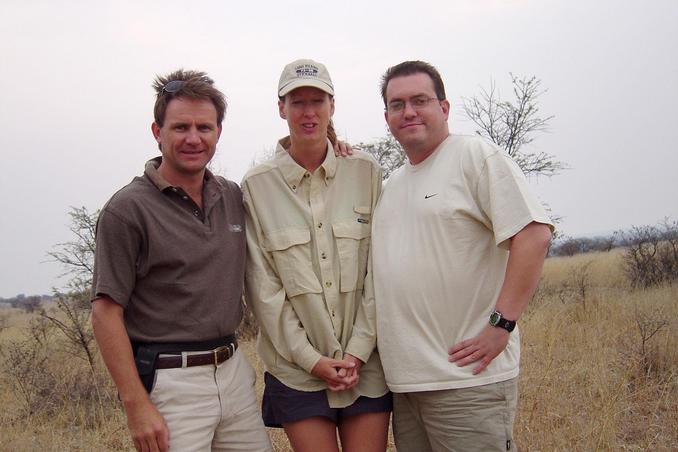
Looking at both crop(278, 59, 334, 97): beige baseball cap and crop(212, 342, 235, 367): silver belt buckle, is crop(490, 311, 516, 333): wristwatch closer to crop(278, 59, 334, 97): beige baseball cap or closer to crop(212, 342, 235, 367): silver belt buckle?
crop(212, 342, 235, 367): silver belt buckle

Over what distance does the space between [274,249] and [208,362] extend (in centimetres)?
67

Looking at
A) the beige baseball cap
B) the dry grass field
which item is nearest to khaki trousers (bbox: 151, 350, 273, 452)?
the beige baseball cap

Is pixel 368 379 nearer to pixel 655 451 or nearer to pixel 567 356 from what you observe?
pixel 655 451

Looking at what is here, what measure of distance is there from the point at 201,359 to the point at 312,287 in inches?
25.9

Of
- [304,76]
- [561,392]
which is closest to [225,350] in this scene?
[304,76]

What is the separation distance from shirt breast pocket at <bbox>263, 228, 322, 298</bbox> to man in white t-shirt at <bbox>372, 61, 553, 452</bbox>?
1.16 feet

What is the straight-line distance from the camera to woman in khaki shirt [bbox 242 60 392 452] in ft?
9.96

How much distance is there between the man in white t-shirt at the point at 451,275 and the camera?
266cm

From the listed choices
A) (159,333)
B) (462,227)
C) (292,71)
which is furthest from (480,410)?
(292,71)

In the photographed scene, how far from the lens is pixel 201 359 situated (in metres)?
2.80

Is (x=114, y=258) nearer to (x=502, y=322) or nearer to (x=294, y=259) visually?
(x=294, y=259)

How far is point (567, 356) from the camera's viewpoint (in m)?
6.41

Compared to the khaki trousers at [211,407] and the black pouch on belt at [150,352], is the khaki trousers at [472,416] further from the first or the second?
the black pouch on belt at [150,352]

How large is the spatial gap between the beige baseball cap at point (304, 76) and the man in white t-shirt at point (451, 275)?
350mm
